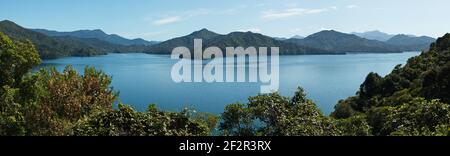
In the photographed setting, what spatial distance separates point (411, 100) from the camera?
2983cm

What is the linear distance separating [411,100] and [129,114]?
80.7 ft

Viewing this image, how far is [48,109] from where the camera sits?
17797mm

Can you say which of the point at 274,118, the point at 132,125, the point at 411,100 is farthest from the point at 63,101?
the point at 411,100

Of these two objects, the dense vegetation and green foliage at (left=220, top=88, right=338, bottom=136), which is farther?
green foliage at (left=220, top=88, right=338, bottom=136)

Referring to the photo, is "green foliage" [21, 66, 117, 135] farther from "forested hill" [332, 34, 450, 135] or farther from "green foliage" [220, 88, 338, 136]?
"forested hill" [332, 34, 450, 135]

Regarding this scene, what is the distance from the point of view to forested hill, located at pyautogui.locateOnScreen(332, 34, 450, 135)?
476 inches

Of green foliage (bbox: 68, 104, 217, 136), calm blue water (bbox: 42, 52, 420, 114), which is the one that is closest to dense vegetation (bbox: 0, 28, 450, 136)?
green foliage (bbox: 68, 104, 217, 136)

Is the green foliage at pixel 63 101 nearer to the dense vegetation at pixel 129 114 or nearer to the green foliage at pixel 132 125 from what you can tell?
the dense vegetation at pixel 129 114

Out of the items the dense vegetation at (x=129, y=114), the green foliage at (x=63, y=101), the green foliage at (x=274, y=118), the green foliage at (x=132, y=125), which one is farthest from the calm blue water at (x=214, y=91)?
the green foliage at (x=132, y=125)

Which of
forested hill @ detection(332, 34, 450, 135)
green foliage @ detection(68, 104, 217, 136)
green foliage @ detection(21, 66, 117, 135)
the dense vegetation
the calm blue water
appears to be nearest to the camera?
green foliage @ detection(68, 104, 217, 136)

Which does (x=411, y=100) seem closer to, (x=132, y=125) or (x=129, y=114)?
(x=129, y=114)

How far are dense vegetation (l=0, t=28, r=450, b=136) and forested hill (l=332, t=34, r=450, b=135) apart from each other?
0.04 meters
